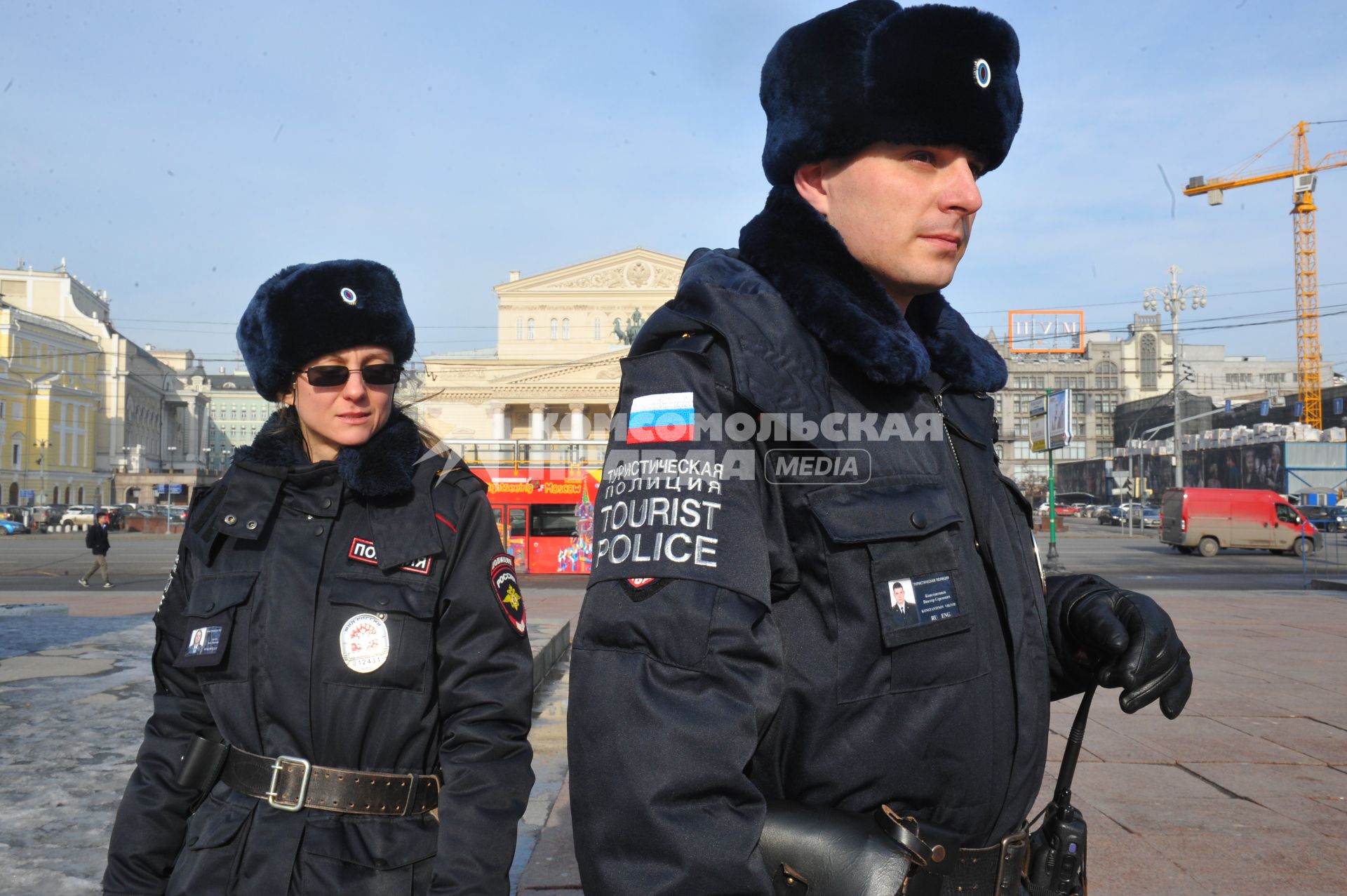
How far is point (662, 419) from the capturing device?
1.32 meters

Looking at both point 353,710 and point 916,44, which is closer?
point 916,44

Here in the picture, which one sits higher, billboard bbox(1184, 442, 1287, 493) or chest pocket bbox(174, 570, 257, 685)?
billboard bbox(1184, 442, 1287, 493)

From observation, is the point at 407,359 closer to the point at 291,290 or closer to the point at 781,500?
the point at 291,290

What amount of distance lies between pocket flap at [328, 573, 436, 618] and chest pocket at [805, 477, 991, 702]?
3.82ft

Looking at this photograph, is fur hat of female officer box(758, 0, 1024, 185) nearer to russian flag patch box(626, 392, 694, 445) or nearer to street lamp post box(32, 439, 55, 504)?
russian flag patch box(626, 392, 694, 445)

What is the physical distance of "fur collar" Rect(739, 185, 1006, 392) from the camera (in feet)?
4.54

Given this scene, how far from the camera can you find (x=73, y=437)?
3059 inches

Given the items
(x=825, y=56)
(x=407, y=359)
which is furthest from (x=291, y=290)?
(x=825, y=56)

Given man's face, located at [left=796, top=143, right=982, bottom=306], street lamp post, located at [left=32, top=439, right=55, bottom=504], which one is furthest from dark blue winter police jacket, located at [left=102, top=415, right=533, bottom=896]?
street lamp post, located at [left=32, top=439, right=55, bottom=504]

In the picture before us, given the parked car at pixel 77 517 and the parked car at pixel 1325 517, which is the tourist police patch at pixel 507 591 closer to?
the parked car at pixel 1325 517

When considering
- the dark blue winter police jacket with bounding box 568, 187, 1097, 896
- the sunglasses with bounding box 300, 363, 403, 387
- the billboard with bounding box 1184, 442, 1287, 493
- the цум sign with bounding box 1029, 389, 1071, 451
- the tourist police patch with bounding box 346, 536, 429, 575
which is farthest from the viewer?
the billboard with bounding box 1184, 442, 1287, 493

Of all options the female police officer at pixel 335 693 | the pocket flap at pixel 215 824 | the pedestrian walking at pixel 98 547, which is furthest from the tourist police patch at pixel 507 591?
the pedestrian walking at pixel 98 547

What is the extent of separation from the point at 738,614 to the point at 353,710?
123cm

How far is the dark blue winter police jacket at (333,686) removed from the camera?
203 centimetres
